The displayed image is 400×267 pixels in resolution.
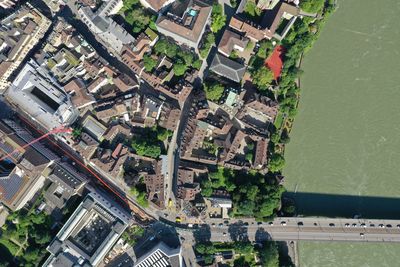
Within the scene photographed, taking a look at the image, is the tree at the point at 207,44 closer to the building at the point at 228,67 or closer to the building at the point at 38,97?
the building at the point at 228,67

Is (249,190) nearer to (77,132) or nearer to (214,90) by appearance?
(214,90)

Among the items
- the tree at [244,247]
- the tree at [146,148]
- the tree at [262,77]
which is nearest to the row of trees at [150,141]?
the tree at [146,148]

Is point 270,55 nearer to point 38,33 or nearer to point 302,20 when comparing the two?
point 302,20

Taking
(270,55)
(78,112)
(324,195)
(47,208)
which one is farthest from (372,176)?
(47,208)

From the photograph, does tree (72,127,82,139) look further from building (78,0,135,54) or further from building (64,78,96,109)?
building (78,0,135,54)

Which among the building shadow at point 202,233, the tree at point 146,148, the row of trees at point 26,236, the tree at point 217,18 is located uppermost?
the tree at point 217,18

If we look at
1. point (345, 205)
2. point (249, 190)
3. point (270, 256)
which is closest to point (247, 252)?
point (270, 256)

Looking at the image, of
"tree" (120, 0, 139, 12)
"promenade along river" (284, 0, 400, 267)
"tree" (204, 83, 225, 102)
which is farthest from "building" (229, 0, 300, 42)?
"tree" (120, 0, 139, 12)
